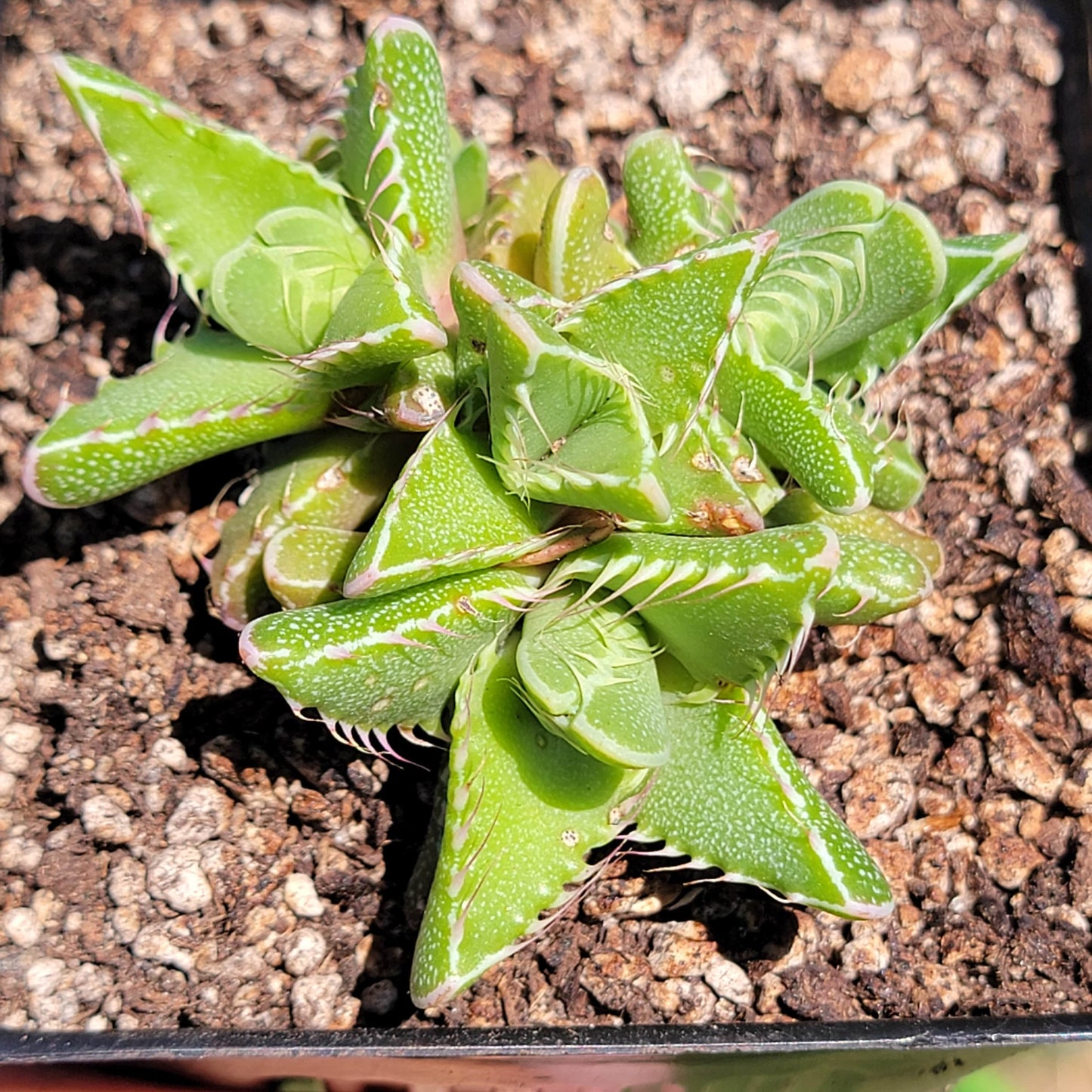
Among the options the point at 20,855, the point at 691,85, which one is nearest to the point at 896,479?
the point at 691,85

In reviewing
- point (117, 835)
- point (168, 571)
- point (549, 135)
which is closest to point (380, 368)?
point (168, 571)

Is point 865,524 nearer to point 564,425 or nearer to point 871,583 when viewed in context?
point 871,583

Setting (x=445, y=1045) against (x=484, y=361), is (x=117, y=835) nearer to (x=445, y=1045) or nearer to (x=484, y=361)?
(x=445, y=1045)

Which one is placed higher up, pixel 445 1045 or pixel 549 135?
pixel 549 135

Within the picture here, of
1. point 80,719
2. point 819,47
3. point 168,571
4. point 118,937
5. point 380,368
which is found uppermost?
point 819,47

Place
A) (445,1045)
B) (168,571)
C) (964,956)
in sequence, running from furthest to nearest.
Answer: (168,571), (964,956), (445,1045)

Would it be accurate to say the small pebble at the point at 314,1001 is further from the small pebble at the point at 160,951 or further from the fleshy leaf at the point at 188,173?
the fleshy leaf at the point at 188,173
